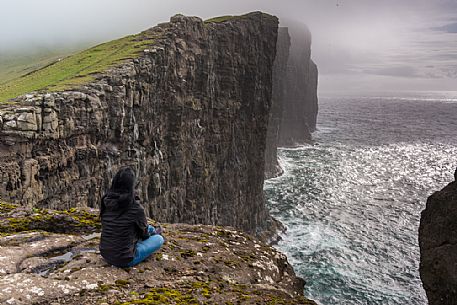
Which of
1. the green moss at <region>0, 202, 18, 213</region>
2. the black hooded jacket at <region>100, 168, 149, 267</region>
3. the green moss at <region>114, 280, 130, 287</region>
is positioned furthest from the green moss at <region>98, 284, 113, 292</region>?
the green moss at <region>0, 202, 18, 213</region>

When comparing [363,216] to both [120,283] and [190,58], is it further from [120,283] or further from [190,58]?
[120,283]

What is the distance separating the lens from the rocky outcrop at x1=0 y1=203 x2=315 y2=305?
26.4ft

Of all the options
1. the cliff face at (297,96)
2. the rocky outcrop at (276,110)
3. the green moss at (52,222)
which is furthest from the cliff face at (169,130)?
the cliff face at (297,96)

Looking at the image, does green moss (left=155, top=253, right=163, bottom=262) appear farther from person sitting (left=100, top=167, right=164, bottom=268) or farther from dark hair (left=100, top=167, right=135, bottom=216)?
dark hair (left=100, top=167, right=135, bottom=216)

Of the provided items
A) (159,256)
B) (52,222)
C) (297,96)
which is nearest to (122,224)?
(159,256)

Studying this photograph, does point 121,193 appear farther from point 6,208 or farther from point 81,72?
point 81,72

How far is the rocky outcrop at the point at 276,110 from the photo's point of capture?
103 metres

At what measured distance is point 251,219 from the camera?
66125 mm

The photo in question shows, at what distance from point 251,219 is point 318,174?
4386cm

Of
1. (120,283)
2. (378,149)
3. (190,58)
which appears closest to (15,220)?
(120,283)

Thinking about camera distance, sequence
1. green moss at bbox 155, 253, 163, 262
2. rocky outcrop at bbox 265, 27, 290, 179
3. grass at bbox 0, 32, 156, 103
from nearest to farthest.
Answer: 1. green moss at bbox 155, 253, 163, 262
2. grass at bbox 0, 32, 156, 103
3. rocky outcrop at bbox 265, 27, 290, 179

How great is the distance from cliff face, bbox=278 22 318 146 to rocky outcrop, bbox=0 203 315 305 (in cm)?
13671

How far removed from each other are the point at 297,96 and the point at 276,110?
47886mm

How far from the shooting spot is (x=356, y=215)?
247ft
